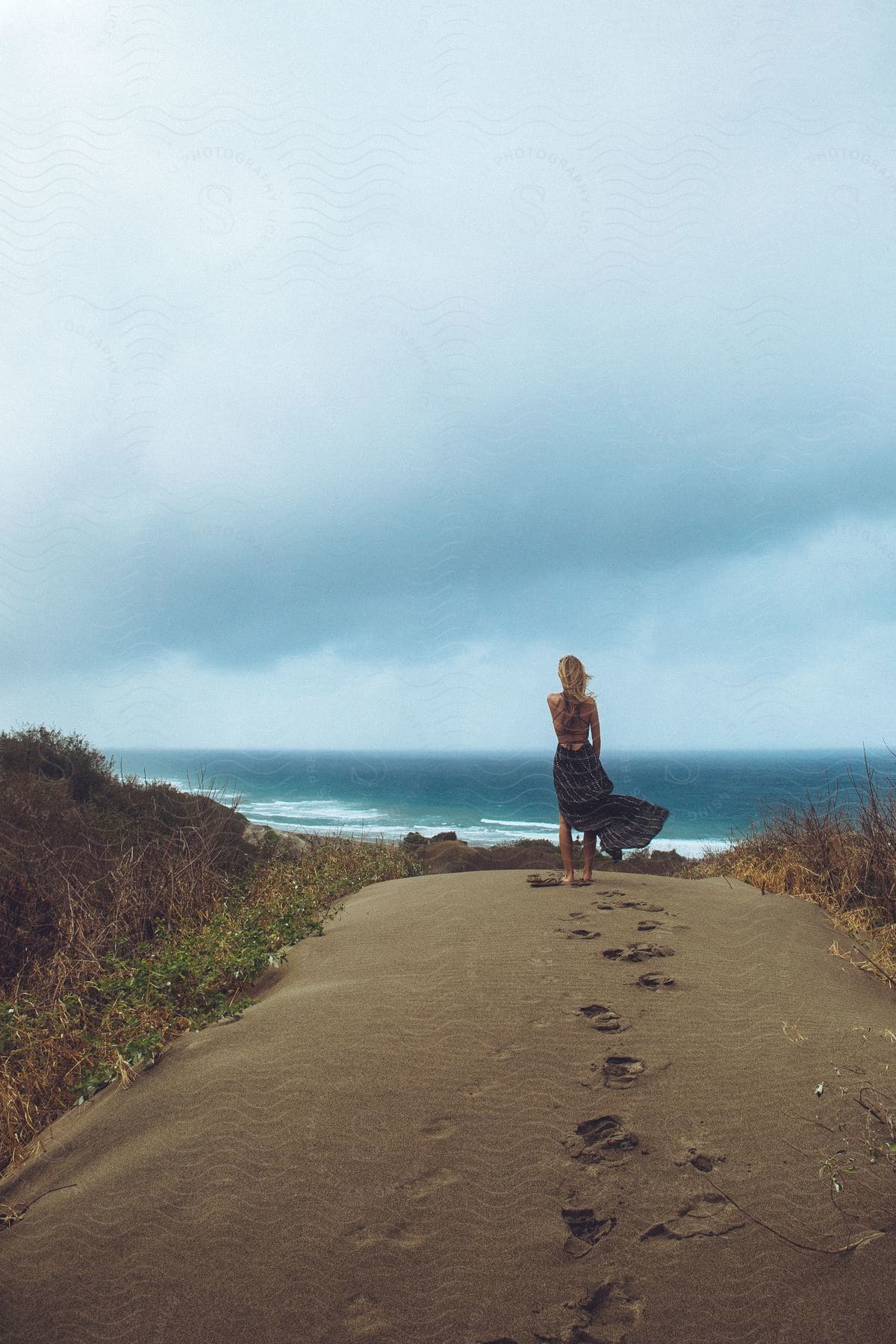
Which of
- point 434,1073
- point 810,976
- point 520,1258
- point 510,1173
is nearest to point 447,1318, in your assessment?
point 520,1258

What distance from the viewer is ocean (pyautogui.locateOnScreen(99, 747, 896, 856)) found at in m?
12.3

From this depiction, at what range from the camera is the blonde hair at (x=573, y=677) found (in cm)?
811

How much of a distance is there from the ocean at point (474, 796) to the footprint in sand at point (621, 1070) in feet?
17.9

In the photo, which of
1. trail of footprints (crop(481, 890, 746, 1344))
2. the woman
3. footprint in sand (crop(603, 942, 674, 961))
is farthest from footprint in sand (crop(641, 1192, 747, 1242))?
the woman

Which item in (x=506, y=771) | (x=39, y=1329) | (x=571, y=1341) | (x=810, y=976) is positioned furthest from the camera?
(x=506, y=771)

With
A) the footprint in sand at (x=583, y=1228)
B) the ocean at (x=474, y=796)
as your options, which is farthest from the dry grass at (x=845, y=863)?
the footprint in sand at (x=583, y=1228)

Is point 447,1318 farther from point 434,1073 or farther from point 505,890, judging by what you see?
point 505,890

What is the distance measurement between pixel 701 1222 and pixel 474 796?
49.2 meters

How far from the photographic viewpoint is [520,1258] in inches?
109

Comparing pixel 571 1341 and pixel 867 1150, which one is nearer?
pixel 571 1341

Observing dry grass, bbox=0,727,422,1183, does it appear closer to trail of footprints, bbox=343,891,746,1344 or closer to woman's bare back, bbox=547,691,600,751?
trail of footprints, bbox=343,891,746,1344

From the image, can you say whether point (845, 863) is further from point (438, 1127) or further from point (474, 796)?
point (474, 796)

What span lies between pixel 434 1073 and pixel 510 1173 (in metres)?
0.74

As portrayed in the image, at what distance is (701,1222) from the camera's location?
113 inches
